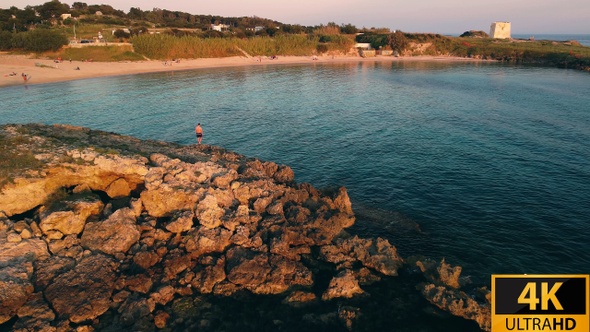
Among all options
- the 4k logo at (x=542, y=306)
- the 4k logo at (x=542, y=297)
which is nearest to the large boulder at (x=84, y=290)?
the 4k logo at (x=542, y=306)

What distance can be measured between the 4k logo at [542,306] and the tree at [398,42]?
170 meters

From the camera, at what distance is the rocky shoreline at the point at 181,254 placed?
1823cm

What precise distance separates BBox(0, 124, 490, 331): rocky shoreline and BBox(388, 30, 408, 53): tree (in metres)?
163

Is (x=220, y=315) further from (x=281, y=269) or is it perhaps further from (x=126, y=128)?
(x=126, y=128)

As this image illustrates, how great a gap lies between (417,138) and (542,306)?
1341 inches

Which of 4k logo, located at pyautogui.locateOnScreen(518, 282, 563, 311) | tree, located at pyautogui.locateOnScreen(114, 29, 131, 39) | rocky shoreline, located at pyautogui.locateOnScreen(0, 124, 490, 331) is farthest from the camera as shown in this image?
tree, located at pyautogui.locateOnScreen(114, 29, 131, 39)

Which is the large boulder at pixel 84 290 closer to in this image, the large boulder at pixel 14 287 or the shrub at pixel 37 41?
the large boulder at pixel 14 287

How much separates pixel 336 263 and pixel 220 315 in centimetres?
805

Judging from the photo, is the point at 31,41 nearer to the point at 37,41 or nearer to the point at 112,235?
the point at 37,41

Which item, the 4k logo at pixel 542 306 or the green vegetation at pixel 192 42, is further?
the green vegetation at pixel 192 42

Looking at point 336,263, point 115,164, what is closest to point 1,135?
point 115,164

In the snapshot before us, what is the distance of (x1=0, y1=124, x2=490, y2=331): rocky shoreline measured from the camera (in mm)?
18234

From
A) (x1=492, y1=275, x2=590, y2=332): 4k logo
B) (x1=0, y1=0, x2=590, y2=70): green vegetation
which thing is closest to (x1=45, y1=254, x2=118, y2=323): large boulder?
(x1=492, y1=275, x2=590, y2=332): 4k logo

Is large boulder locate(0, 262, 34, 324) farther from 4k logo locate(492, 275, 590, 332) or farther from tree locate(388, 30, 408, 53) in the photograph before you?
tree locate(388, 30, 408, 53)
